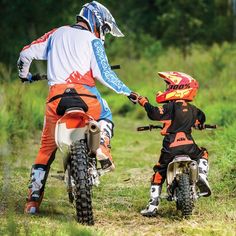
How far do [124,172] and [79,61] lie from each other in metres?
3.19

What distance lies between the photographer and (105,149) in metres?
6.64

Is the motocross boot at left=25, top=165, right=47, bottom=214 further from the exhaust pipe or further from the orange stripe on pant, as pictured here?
the exhaust pipe

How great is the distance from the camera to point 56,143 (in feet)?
21.0

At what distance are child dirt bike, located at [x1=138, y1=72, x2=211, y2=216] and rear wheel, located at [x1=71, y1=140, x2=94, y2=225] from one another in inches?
32.1

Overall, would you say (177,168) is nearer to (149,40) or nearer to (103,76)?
(103,76)

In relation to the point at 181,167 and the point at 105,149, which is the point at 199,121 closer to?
the point at 181,167

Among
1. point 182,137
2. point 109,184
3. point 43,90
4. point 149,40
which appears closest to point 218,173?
point 109,184

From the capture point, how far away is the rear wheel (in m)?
6.18

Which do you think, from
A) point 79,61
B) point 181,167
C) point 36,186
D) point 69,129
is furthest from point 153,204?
point 79,61

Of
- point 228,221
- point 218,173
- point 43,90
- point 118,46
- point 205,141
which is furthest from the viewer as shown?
point 118,46

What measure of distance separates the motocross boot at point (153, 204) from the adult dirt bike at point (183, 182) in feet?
0.55

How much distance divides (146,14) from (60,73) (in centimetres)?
2829

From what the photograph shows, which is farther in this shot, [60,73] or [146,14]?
[146,14]

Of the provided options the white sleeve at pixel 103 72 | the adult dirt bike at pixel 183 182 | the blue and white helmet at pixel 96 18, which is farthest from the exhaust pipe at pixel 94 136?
the blue and white helmet at pixel 96 18
